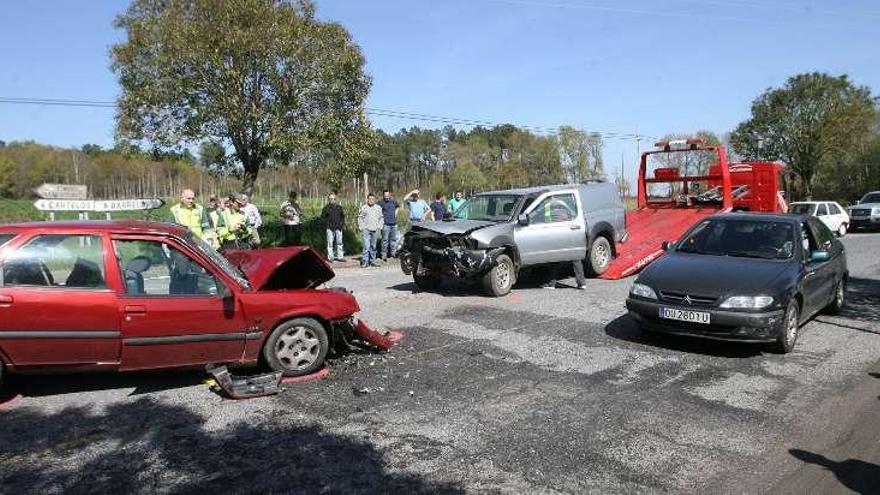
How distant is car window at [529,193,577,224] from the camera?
1086 cm

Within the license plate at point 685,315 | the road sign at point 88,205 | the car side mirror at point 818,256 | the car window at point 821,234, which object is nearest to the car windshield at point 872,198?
the car window at point 821,234

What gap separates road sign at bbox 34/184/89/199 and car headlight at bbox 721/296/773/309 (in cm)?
1098

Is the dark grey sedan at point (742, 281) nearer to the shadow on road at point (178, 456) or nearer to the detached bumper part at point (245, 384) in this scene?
the shadow on road at point (178, 456)

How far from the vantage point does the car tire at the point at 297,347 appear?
18.6 ft

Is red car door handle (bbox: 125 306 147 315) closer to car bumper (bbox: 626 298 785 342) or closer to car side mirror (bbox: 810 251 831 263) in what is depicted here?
car bumper (bbox: 626 298 785 342)

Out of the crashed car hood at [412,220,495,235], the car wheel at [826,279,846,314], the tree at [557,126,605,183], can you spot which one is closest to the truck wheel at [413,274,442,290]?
the crashed car hood at [412,220,495,235]

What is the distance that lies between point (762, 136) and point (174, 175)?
78.3 m

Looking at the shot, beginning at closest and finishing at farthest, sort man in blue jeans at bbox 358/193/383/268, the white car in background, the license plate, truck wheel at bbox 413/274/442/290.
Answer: the license plate → truck wheel at bbox 413/274/442/290 → man in blue jeans at bbox 358/193/383/268 → the white car in background

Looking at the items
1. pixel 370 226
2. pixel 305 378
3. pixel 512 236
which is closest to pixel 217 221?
pixel 512 236

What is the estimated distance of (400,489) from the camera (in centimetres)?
365

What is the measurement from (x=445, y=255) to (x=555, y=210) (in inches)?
97.7

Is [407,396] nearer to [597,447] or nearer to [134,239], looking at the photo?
[597,447]

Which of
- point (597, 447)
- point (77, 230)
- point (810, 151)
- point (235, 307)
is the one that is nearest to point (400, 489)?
point (597, 447)

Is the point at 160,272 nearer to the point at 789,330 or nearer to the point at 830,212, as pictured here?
the point at 789,330
